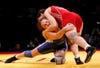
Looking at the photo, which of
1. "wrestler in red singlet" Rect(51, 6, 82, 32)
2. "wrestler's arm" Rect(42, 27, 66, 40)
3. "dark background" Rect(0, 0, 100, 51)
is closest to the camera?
"wrestler's arm" Rect(42, 27, 66, 40)

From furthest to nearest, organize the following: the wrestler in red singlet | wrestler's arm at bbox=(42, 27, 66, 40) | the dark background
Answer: the dark background
the wrestler in red singlet
wrestler's arm at bbox=(42, 27, 66, 40)

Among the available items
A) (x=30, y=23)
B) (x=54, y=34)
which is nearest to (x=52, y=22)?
(x=54, y=34)

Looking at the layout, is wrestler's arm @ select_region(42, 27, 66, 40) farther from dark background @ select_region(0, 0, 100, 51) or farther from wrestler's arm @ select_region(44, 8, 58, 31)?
dark background @ select_region(0, 0, 100, 51)

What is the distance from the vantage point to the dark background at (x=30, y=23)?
7.29 m

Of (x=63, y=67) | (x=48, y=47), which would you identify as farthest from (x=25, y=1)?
(x=63, y=67)

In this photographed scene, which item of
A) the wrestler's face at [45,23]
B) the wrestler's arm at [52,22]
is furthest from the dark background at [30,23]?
the wrestler's arm at [52,22]

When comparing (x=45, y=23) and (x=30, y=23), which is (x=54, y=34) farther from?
(x=30, y=23)

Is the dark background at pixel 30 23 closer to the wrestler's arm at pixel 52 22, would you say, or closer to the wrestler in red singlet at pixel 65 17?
the wrestler in red singlet at pixel 65 17

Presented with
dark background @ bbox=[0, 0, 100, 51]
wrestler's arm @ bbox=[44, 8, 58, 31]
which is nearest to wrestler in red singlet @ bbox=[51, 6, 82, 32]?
wrestler's arm @ bbox=[44, 8, 58, 31]

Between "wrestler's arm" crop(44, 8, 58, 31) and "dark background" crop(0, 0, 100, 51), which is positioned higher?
"dark background" crop(0, 0, 100, 51)

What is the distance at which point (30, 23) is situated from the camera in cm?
767

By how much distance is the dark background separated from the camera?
23.9ft

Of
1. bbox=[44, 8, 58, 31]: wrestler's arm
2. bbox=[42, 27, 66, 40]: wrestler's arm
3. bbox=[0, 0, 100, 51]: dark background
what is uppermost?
bbox=[0, 0, 100, 51]: dark background

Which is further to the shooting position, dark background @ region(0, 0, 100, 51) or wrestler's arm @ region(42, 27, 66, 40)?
dark background @ region(0, 0, 100, 51)
